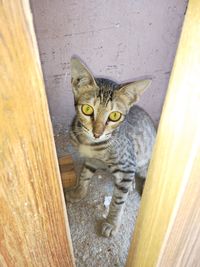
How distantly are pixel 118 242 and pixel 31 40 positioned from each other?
113cm

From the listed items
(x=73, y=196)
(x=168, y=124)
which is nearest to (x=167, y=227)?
(x=168, y=124)

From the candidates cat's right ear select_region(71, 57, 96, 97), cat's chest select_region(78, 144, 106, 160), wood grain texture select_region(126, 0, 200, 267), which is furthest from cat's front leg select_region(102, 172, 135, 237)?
wood grain texture select_region(126, 0, 200, 267)

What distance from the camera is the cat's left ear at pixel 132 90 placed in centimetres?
102

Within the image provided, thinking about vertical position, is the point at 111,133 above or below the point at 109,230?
above

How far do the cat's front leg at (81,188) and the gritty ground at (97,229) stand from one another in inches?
1.2

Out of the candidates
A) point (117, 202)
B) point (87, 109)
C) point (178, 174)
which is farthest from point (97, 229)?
point (178, 174)

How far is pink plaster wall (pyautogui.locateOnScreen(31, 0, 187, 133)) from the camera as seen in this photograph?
1261 millimetres

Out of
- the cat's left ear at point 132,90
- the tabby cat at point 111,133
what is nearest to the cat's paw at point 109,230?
the tabby cat at point 111,133

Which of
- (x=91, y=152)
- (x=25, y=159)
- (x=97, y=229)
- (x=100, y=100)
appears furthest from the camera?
(x=97, y=229)

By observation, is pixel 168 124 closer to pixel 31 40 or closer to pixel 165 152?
pixel 165 152

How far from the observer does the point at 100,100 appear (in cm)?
103

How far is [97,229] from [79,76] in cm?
69

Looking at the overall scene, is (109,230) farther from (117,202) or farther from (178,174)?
(178,174)

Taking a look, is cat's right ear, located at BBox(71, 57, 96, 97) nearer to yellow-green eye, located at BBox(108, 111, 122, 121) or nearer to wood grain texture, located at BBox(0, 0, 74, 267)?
yellow-green eye, located at BBox(108, 111, 122, 121)
